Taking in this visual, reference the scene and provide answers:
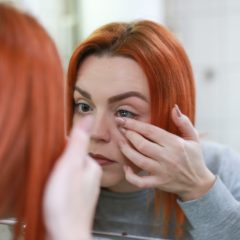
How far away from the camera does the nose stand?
2.42 feet

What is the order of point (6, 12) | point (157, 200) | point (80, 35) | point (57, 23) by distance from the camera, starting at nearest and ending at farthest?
point (6, 12)
point (157, 200)
point (57, 23)
point (80, 35)

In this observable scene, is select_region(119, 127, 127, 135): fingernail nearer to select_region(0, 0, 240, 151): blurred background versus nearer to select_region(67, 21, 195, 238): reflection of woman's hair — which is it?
select_region(67, 21, 195, 238): reflection of woman's hair

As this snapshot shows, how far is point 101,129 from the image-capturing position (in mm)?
745

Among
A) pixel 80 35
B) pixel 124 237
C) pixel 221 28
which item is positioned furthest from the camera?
pixel 221 28

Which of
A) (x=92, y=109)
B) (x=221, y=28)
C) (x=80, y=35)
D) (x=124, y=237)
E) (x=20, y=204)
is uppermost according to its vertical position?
(x=221, y=28)

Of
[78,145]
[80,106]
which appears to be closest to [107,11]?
[80,106]

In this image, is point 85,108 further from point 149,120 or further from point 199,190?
point 199,190

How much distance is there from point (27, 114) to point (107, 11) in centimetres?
106

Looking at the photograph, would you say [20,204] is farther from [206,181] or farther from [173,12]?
[173,12]

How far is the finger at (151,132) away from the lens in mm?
717

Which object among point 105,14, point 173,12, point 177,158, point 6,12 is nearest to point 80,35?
point 105,14

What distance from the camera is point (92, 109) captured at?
0.78m

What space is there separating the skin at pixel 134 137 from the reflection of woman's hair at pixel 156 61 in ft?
0.05

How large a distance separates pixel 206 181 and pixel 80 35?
94 centimetres
